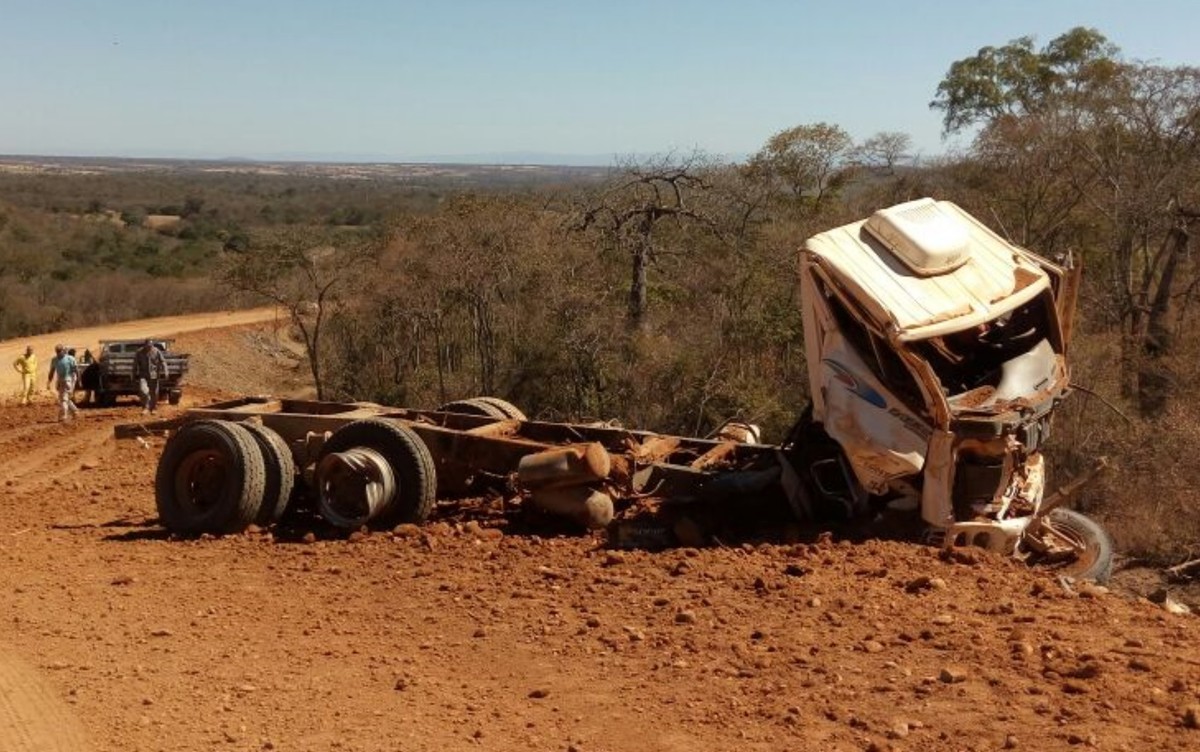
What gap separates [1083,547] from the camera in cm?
864

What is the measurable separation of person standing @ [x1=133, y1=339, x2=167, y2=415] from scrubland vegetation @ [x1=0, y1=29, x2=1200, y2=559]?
232 inches

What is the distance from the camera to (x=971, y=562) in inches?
297

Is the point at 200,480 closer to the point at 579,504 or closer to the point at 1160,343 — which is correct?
the point at 579,504

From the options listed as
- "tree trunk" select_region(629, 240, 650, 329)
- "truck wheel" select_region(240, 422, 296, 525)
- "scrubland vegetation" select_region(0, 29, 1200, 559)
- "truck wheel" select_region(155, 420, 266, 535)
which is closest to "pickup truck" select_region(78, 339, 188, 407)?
"scrubland vegetation" select_region(0, 29, 1200, 559)

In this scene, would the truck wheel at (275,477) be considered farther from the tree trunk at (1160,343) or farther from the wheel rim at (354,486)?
the tree trunk at (1160,343)

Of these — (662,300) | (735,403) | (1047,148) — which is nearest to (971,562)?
(735,403)

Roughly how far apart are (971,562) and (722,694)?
7.96 feet

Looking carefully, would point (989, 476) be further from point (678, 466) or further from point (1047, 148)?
point (1047, 148)

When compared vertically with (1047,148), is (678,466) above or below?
below

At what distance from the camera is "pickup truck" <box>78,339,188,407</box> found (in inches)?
945

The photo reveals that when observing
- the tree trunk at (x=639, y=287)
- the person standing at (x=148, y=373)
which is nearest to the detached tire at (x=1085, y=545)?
the tree trunk at (x=639, y=287)

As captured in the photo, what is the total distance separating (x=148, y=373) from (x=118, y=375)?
2683 millimetres

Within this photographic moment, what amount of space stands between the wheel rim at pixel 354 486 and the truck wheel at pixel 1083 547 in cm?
487

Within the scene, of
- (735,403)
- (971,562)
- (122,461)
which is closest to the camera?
(971,562)
